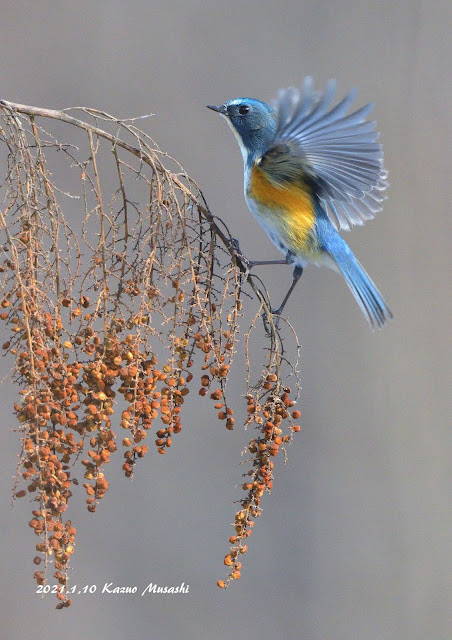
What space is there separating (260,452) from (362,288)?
1162 millimetres

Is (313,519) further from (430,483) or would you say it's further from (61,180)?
(61,180)

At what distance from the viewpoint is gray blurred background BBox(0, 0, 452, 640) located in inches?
176

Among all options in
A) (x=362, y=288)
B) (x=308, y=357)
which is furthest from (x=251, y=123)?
(x=308, y=357)

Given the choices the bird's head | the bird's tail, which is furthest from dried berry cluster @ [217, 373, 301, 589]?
the bird's head

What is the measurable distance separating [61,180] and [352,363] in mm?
1771

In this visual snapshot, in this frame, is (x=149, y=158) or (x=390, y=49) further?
(x=390, y=49)

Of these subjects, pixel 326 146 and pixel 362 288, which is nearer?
pixel 326 146

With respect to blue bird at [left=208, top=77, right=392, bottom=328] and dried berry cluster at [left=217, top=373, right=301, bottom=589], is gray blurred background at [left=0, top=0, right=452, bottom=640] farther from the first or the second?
dried berry cluster at [left=217, top=373, right=301, bottom=589]

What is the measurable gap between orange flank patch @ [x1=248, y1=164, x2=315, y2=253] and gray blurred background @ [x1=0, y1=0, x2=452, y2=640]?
5.65ft

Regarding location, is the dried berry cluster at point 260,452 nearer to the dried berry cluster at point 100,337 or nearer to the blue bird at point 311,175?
the dried berry cluster at point 100,337

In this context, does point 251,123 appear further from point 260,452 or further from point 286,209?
point 260,452

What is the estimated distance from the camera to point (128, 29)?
476cm

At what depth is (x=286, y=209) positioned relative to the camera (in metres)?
2.79

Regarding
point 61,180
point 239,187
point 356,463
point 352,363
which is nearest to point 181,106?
point 239,187
